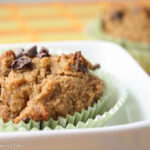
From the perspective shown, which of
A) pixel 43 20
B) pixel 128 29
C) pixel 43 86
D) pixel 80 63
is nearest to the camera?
pixel 43 86

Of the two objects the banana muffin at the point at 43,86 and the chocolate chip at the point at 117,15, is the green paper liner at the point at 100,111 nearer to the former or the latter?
the banana muffin at the point at 43,86

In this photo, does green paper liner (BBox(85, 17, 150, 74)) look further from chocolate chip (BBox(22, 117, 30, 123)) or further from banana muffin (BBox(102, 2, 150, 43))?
chocolate chip (BBox(22, 117, 30, 123))

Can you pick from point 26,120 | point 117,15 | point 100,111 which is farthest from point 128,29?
point 26,120

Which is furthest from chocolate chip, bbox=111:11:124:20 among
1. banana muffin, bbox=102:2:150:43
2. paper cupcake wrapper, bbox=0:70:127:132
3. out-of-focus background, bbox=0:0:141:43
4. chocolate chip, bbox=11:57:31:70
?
chocolate chip, bbox=11:57:31:70

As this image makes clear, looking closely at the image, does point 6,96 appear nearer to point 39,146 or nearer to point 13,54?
point 13,54

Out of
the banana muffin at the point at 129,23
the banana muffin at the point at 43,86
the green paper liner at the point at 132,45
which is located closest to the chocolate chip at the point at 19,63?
the banana muffin at the point at 43,86

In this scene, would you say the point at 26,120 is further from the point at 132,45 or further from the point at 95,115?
the point at 132,45
